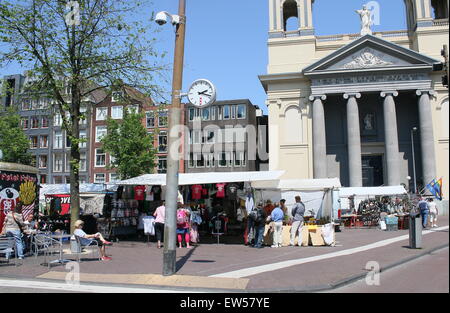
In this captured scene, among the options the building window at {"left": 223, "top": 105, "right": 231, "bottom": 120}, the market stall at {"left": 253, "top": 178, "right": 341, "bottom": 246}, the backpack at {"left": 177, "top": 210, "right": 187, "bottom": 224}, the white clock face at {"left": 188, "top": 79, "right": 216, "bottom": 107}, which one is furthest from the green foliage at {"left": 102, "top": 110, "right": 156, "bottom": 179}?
the white clock face at {"left": 188, "top": 79, "right": 216, "bottom": 107}

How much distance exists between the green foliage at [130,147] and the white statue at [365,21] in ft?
78.8

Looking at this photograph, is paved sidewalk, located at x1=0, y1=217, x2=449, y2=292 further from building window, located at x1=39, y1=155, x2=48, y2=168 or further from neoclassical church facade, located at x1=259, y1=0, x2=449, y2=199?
building window, located at x1=39, y1=155, x2=48, y2=168

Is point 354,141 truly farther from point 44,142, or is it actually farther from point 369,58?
point 44,142

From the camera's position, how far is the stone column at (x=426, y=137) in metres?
36.5

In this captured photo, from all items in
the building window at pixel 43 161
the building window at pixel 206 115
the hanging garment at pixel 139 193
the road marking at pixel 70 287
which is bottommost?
the road marking at pixel 70 287

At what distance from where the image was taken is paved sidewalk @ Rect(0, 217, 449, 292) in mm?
8758

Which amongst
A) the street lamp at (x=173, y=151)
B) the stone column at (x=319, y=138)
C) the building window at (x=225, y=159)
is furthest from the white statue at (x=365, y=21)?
the street lamp at (x=173, y=151)

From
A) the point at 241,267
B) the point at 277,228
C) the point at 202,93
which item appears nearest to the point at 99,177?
the point at 277,228

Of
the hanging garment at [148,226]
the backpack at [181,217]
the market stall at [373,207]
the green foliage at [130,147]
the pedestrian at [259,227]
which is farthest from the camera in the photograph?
the green foliage at [130,147]

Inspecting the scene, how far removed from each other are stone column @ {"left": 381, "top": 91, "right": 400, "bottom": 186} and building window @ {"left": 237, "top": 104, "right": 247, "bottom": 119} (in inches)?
830

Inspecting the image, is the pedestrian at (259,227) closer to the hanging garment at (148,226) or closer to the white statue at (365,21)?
the hanging garment at (148,226)

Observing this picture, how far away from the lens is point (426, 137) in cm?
3728

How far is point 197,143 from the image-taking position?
5653 cm
